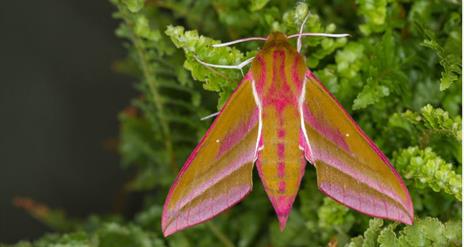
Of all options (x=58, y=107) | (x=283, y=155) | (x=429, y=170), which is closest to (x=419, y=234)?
(x=429, y=170)

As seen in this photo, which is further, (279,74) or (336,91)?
(336,91)

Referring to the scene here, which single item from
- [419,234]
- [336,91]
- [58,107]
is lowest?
[419,234]

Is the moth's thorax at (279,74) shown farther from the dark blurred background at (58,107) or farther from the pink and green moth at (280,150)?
the dark blurred background at (58,107)

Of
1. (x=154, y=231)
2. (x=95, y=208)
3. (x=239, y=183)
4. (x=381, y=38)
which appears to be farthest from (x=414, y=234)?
(x=95, y=208)

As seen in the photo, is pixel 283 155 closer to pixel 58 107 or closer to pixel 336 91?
pixel 336 91

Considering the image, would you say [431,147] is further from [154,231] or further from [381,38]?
[154,231]

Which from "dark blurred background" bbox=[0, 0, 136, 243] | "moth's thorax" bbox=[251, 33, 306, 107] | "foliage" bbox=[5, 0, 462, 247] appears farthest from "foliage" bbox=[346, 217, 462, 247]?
"dark blurred background" bbox=[0, 0, 136, 243]

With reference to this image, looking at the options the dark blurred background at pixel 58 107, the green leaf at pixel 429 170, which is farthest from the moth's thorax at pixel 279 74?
the dark blurred background at pixel 58 107
